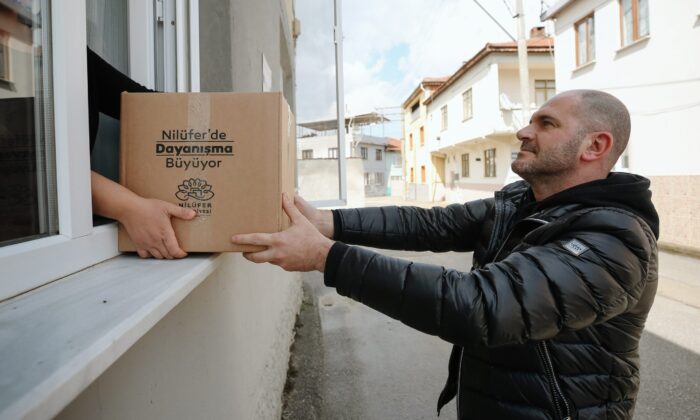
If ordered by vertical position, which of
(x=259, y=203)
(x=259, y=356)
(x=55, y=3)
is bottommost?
(x=259, y=356)

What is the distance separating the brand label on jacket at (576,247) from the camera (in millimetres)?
1161

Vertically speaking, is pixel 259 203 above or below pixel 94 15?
below

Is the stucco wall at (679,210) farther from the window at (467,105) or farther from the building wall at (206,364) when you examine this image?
the window at (467,105)

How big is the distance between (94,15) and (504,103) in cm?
1580

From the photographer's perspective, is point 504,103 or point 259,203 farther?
point 504,103

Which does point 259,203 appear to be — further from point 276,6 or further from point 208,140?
point 276,6

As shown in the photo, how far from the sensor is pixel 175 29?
1.57 m

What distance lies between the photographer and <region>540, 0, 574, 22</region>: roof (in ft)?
36.9

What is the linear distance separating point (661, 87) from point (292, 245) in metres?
10.2

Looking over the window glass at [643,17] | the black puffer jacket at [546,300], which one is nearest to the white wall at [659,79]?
the window glass at [643,17]

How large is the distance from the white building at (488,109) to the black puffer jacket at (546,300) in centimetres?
1301

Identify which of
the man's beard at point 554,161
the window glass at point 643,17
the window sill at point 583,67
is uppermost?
the window glass at point 643,17

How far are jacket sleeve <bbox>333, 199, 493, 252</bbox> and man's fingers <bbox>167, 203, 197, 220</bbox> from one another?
928 millimetres

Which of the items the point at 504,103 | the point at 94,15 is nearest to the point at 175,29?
the point at 94,15
